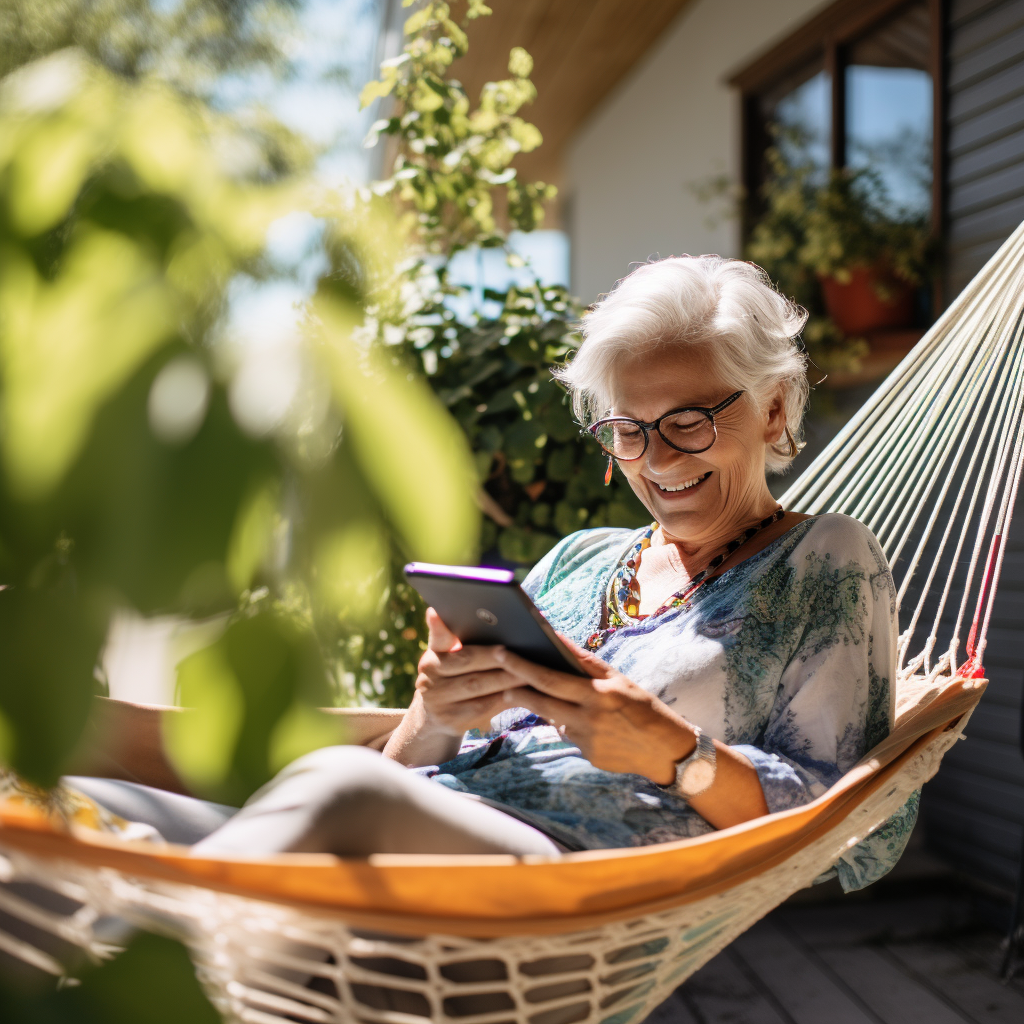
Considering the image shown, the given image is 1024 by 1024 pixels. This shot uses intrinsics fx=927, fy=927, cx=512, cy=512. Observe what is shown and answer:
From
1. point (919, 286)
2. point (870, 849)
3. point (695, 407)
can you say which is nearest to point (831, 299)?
point (919, 286)

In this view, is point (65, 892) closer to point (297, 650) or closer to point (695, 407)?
point (297, 650)

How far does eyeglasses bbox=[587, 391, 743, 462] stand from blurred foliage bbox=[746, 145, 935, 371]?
6.31 ft

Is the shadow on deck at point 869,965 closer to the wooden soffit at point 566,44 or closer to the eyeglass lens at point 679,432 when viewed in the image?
the eyeglass lens at point 679,432

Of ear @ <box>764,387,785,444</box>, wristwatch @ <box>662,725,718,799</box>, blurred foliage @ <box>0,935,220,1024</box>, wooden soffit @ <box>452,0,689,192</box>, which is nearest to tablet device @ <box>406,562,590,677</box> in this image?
wristwatch @ <box>662,725,718,799</box>

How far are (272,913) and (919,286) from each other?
9.95 feet

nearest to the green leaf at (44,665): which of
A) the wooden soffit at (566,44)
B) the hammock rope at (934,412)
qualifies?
the hammock rope at (934,412)

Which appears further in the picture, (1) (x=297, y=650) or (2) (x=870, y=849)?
(2) (x=870, y=849)

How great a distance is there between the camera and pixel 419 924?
2.19 feet

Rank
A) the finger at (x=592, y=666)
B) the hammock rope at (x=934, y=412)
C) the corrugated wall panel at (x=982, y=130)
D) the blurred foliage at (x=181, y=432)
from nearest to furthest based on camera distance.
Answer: the blurred foliage at (x=181, y=432) → the finger at (x=592, y=666) → the hammock rope at (x=934, y=412) → the corrugated wall panel at (x=982, y=130)

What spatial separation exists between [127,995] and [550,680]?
74 cm

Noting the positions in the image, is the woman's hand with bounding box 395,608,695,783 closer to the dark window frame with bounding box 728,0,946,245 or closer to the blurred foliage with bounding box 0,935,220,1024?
the blurred foliage with bounding box 0,935,220,1024

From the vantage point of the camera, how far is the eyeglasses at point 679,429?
1.41 m

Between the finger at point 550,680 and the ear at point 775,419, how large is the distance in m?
0.66

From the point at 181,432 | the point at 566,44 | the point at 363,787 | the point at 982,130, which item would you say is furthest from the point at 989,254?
the point at 181,432
